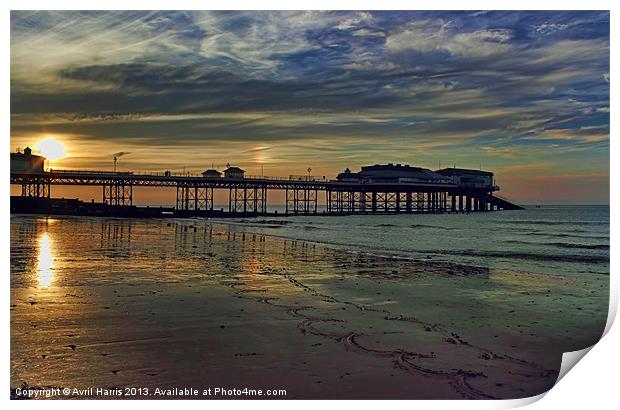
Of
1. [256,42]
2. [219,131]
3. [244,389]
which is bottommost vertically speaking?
[244,389]

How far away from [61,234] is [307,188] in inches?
1134

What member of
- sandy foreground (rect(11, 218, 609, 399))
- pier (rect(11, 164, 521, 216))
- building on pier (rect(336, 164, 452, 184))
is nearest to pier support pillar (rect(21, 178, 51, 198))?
pier (rect(11, 164, 521, 216))

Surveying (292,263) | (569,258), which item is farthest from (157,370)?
(569,258)

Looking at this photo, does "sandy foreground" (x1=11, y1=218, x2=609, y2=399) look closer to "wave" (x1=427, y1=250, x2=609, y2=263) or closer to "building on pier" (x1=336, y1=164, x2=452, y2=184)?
"wave" (x1=427, y1=250, x2=609, y2=263)

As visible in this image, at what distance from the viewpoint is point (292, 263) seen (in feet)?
31.4

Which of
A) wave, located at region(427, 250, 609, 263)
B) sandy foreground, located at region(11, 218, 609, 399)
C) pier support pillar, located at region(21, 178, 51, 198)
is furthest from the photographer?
pier support pillar, located at region(21, 178, 51, 198)

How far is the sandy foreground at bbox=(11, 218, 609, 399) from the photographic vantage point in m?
4.06

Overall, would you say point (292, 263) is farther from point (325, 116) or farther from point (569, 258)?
point (569, 258)

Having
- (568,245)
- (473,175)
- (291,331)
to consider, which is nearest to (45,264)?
(291,331)

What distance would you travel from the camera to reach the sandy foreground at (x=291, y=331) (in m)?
4.06

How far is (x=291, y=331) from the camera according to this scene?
482 centimetres

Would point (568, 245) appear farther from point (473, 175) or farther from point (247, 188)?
point (247, 188)

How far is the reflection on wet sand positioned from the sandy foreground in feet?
0.20
